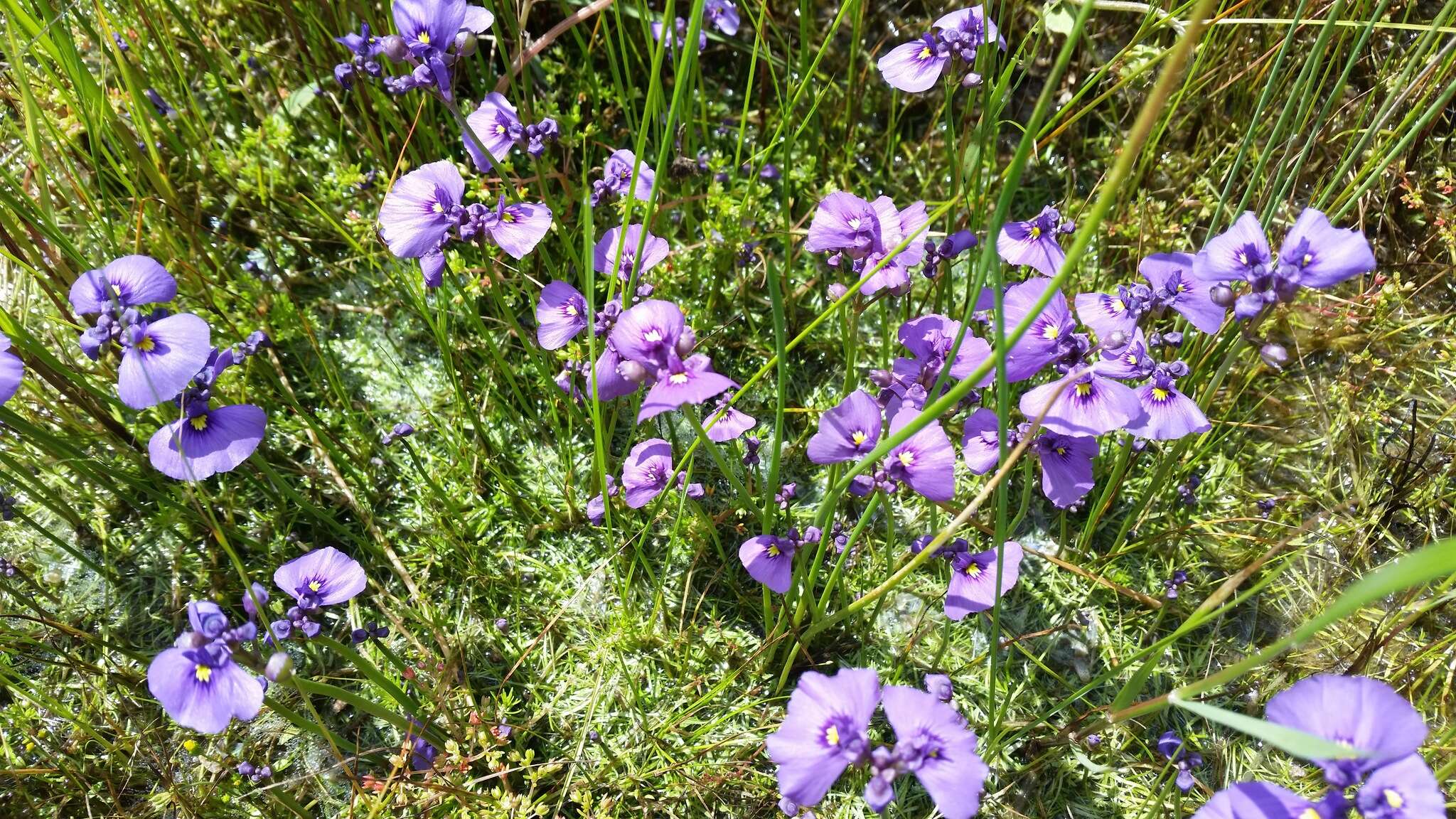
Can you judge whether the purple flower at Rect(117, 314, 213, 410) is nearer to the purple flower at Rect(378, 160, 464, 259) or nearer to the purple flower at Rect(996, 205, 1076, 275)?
the purple flower at Rect(378, 160, 464, 259)

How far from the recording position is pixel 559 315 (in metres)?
2.63

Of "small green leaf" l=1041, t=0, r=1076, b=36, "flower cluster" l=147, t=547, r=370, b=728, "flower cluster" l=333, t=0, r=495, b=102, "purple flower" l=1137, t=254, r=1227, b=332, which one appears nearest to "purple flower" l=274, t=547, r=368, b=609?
"flower cluster" l=147, t=547, r=370, b=728

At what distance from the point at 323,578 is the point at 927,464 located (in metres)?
1.45

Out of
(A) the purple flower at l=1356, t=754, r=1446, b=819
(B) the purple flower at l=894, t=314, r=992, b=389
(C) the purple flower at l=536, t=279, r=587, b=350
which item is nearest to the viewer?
(A) the purple flower at l=1356, t=754, r=1446, b=819

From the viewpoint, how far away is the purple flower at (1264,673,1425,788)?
1.64 m

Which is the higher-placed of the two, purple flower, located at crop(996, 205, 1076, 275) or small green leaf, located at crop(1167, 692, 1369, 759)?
purple flower, located at crop(996, 205, 1076, 275)

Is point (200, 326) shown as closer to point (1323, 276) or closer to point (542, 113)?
point (542, 113)

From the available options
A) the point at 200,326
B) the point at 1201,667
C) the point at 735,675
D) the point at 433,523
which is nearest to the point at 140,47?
the point at 200,326

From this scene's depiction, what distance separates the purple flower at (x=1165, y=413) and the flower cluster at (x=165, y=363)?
2.14 metres

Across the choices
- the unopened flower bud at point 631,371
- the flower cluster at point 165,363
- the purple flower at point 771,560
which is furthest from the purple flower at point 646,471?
the flower cluster at point 165,363

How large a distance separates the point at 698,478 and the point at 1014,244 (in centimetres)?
122

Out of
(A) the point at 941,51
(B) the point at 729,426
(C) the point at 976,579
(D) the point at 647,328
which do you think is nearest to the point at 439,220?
(D) the point at 647,328

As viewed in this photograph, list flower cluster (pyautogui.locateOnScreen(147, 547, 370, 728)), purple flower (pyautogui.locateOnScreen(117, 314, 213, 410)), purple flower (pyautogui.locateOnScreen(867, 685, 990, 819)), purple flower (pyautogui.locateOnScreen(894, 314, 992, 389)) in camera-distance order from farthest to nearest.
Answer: purple flower (pyautogui.locateOnScreen(894, 314, 992, 389))
purple flower (pyautogui.locateOnScreen(117, 314, 213, 410))
flower cluster (pyautogui.locateOnScreen(147, 547, 370, 728))
purple flower (pyautogui.locateOnScreen(867, 685, 990, 819))

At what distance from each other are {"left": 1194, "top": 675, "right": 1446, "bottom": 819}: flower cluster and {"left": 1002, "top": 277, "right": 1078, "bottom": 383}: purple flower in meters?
0.89
